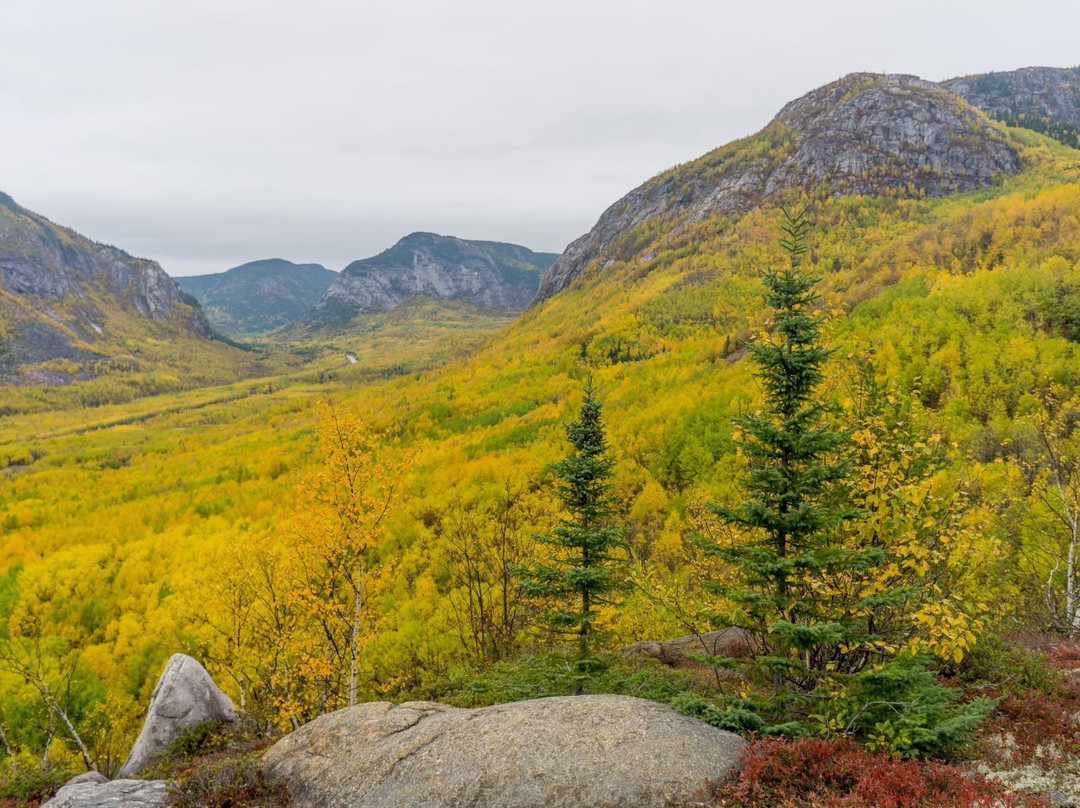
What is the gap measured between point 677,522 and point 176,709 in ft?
126

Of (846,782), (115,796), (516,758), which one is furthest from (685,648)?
(115,796)

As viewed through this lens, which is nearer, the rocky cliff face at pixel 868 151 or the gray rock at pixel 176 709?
the gray rock at pixel 176 709

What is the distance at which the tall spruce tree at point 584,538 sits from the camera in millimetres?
16531

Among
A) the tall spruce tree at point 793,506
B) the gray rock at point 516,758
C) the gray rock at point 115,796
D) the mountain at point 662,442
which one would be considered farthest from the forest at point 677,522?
the gray rock at point 115,796

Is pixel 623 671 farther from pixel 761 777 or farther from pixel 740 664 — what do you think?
pixel 761 777

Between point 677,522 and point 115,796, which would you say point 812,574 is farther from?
point 677,522

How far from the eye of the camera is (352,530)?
64.4ft

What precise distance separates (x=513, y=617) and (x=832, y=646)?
735 inches

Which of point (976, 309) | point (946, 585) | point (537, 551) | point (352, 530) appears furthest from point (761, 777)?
point (976, 309)

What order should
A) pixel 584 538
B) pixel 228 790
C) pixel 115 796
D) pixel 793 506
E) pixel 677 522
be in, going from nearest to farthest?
pixel 793 506, pixel 115 796, pixel 228 790, pixel 584 538, pixel 677 522

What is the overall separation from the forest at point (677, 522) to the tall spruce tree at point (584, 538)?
12cm

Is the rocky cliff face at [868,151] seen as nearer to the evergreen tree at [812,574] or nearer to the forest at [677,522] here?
the forest at [677,522]

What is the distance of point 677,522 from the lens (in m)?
48.2

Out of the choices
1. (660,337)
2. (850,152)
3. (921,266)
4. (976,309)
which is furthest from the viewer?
(850,152)
